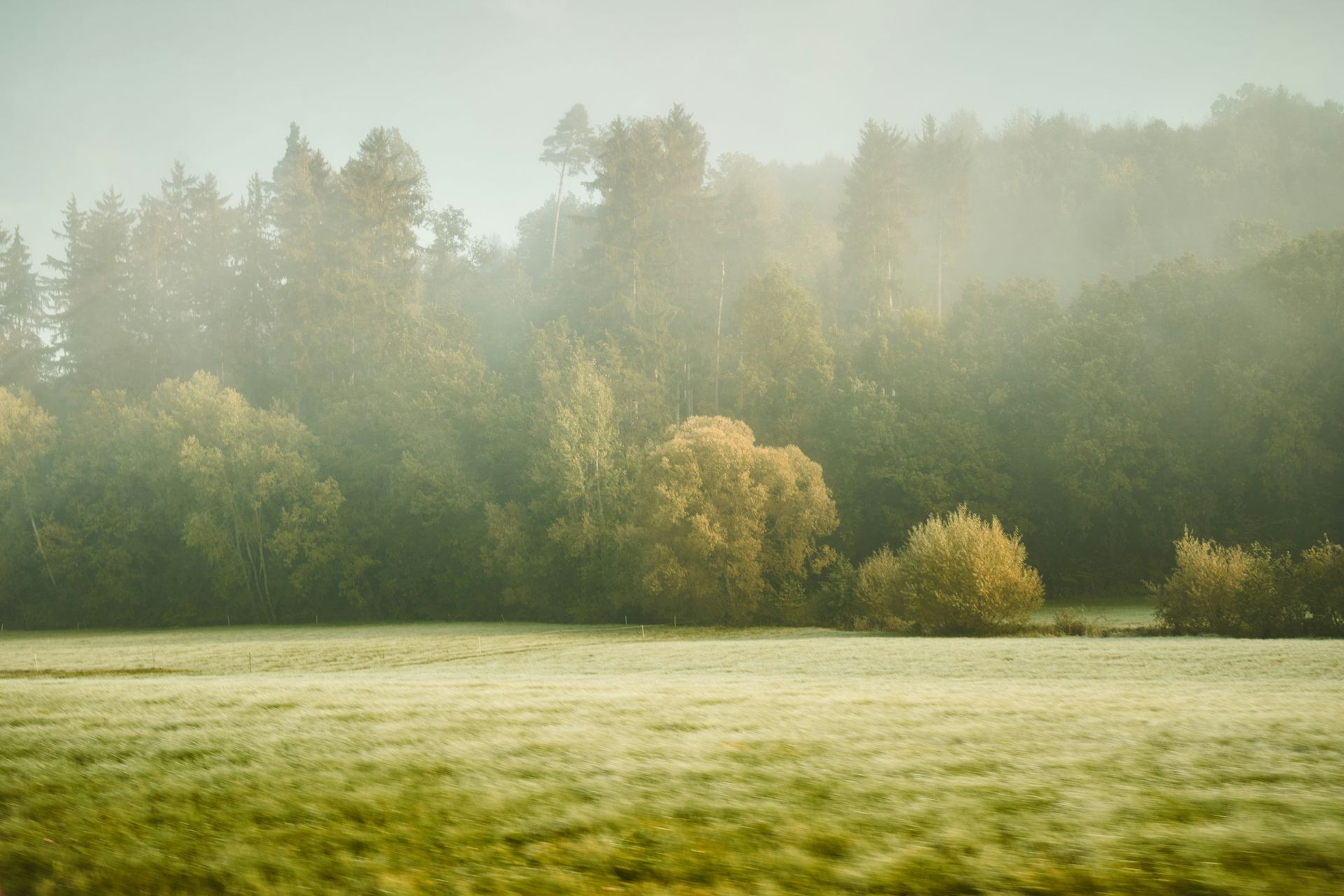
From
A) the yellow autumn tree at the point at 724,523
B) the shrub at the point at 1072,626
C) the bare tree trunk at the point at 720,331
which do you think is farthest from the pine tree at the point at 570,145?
the shrub at the point at 1072,626

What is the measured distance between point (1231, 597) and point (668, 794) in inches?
1244

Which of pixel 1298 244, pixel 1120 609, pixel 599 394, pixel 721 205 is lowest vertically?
pixel 1120 609

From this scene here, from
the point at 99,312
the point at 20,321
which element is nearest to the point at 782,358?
the point at 99,312

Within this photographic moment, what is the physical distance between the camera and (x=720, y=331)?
6706 cm

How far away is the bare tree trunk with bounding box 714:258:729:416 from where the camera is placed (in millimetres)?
64438

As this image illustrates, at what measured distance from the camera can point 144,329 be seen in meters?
72.2

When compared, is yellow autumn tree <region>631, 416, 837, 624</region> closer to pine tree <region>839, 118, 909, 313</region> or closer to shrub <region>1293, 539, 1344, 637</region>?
shrub <region>1293, 539, 1344, 637</region>

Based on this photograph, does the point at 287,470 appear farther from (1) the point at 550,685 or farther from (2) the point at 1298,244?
(2) the point at 1298,244

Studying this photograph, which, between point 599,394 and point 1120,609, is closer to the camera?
point 1120,609

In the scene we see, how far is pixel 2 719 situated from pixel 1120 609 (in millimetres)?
47967

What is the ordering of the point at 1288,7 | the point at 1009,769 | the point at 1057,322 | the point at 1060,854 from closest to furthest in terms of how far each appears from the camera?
the point at 1060,854 → the point at 1009,769 → the point at 1057,322 → the point at 1288,7

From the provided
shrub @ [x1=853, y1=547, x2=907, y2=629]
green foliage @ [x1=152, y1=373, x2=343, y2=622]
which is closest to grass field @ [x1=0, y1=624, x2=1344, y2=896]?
shrub @ [x1=853, y1=547, x2=907, y2=629]

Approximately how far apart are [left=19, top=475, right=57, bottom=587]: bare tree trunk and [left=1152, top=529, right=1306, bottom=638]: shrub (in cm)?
6961

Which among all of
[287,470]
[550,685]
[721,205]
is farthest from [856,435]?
[550,685]
